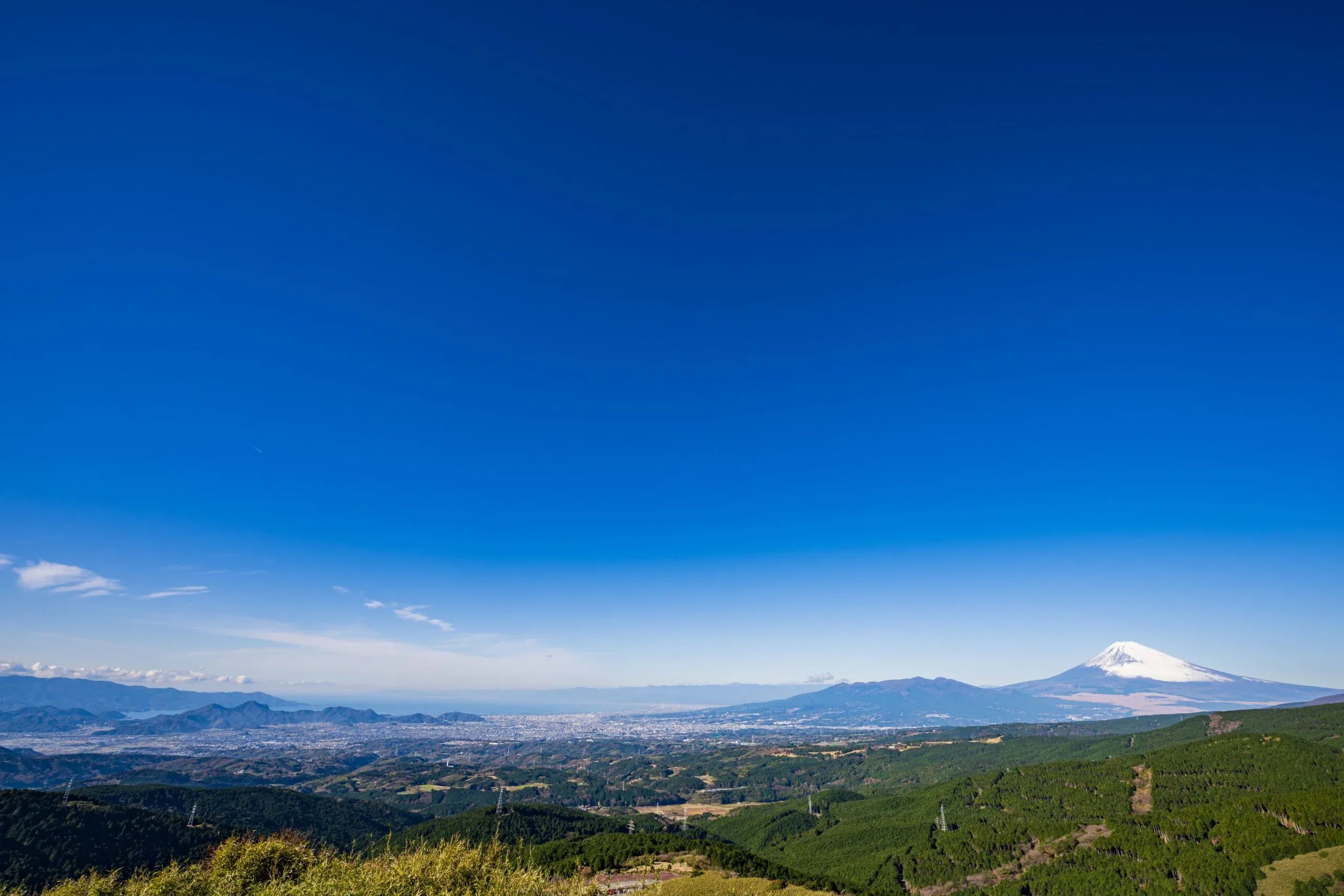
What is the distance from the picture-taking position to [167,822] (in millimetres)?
155500

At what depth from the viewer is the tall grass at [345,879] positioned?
3750 cm

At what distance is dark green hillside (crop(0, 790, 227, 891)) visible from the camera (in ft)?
420

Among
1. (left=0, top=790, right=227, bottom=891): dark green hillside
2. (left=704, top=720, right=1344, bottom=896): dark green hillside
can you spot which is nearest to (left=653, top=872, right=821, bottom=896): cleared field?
(left=704, top=720, right=1344, bottom=896): dark green hillside

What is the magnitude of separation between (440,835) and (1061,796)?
188 metres

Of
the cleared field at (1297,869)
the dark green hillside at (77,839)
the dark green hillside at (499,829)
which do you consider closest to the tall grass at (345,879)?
the dark green hillside at (77,839)

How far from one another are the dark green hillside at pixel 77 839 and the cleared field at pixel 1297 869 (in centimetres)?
19969

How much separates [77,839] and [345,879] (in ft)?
541

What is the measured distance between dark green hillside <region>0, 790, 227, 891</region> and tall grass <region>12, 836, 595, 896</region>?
329 feet

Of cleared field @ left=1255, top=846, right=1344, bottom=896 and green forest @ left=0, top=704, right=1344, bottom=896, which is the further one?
green forest @ left=0, top=704, right=1344, bottom=896

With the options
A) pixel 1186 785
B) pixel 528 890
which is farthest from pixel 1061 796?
pixel 528 890

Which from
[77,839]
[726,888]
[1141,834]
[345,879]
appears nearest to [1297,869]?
[1141,834]

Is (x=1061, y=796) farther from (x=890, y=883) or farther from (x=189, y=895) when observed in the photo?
(x=189, y=895)

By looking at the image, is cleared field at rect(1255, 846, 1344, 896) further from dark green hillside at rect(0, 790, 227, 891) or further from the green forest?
dark green hillside at rect(0, 790, 227, 891)

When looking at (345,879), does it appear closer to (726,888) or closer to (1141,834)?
(726,888)
